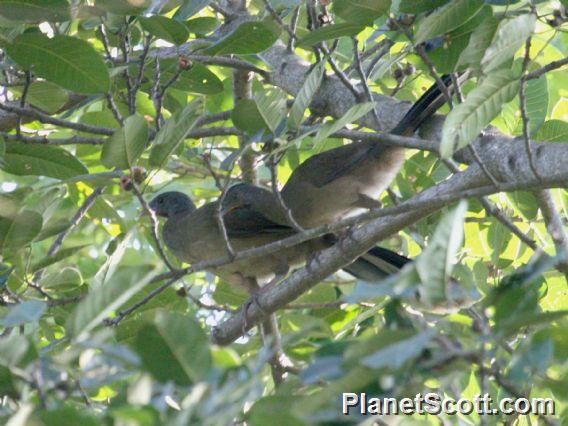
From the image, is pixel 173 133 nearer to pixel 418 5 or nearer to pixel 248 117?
pixel 248 117

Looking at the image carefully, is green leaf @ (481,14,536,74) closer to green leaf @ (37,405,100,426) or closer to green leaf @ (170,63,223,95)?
green leaf @ (37,405,100,426)

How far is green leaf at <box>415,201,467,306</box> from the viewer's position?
1.83 metres

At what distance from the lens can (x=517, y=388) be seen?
206 centimetres

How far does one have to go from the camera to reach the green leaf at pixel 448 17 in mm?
3182

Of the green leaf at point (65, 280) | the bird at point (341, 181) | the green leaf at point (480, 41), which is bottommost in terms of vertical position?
the bird at point (341, 181)

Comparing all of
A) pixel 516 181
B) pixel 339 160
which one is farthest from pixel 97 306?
pixel 339 160

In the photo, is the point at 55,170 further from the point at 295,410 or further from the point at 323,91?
the point at 295,410

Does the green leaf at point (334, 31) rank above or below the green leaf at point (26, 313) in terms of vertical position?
below

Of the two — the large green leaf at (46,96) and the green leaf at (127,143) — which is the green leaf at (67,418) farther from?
the large green leaf at (46,96)

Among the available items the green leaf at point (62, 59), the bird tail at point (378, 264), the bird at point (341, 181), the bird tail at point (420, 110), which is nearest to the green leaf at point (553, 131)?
the bird tail at point (420, 110)

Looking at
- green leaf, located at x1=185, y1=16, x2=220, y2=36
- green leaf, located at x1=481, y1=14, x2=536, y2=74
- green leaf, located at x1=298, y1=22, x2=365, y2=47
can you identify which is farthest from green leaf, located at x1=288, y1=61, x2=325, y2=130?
green leaf, located at x1=185, y1=16, x2=220, y2=36

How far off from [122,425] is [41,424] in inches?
5.9

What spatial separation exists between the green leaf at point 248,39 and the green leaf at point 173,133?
1.82 ft

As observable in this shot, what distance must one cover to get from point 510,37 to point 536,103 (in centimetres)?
161
